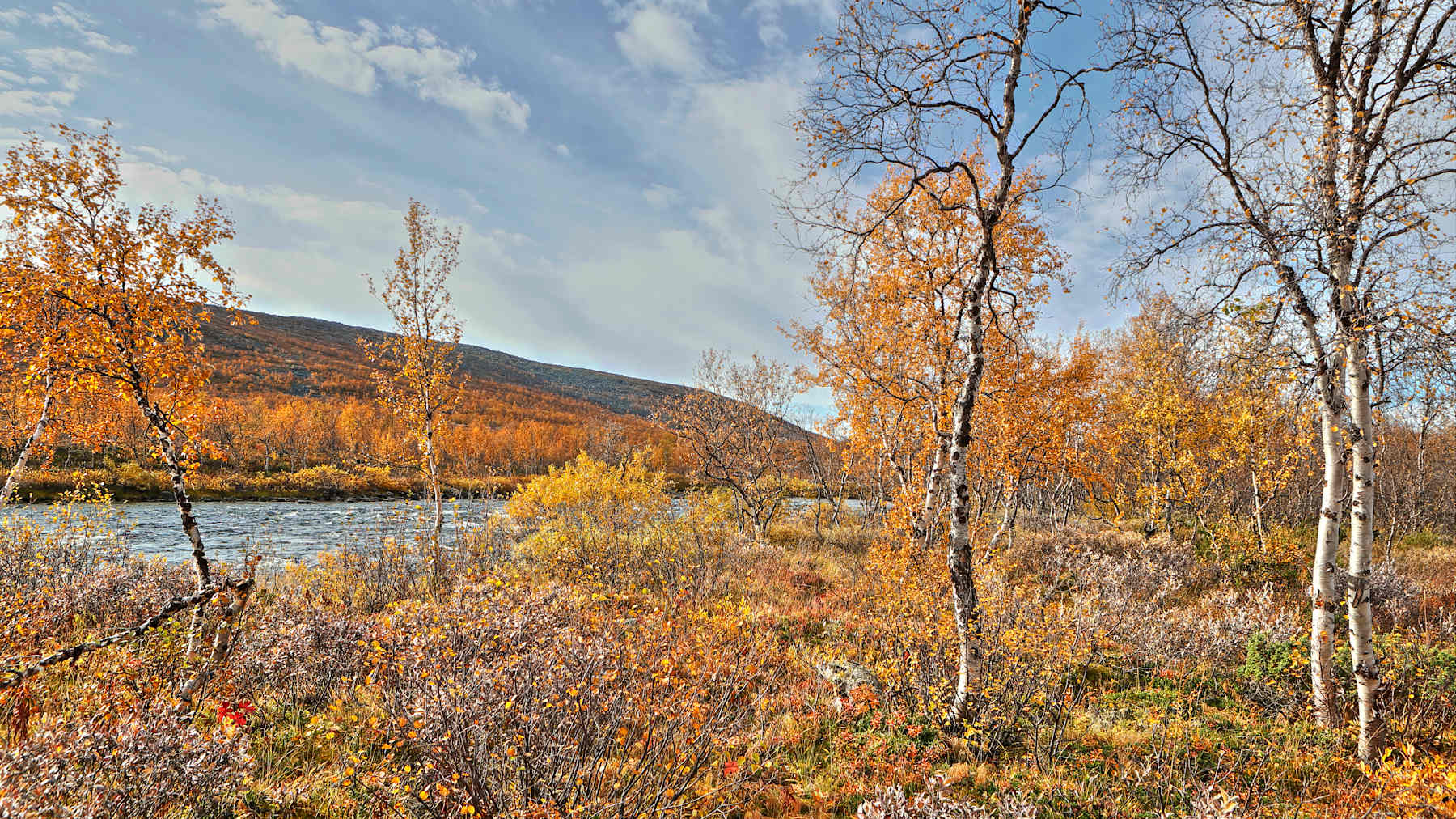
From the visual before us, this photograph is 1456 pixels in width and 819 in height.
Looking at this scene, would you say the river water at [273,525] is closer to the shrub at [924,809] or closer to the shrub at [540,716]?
the shrub at [540,716]

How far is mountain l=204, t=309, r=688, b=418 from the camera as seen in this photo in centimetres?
9062

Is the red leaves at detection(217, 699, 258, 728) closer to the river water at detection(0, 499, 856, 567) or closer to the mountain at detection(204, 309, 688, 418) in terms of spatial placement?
the river water at detection(0, 499, 856, 567)

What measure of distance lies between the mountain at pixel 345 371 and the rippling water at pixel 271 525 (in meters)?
29.6

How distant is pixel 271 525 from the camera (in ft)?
82.0

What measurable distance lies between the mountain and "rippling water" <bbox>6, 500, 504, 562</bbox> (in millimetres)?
29650

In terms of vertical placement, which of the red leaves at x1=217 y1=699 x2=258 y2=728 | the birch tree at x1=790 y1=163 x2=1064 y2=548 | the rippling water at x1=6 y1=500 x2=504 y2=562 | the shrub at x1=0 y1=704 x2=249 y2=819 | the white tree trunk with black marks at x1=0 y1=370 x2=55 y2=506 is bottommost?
the rippling water at x1=6 y1=500 x2=504 y2=562

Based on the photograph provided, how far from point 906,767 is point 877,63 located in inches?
290

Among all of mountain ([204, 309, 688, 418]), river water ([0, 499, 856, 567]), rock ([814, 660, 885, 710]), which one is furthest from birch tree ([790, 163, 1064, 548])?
mountain ([204, 309, 688, 418])

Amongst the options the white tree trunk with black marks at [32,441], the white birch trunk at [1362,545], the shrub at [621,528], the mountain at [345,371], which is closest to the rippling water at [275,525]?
the shrub at [621,528]

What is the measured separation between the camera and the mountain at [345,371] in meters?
90.6

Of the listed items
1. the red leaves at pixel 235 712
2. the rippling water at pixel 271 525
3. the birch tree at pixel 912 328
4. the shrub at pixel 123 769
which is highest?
the birch tree at pixel 912 328

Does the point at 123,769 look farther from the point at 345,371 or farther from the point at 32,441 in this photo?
the point at 345,371

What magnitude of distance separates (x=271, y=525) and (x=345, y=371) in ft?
320

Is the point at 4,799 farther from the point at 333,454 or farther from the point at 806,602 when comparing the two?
the point at 333,454
